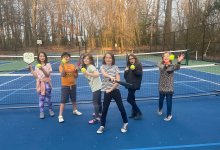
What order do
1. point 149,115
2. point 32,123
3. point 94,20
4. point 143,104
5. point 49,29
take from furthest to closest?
point 49,29 < point 94,20 < point 143,104 < point 149,115 < point 32,123

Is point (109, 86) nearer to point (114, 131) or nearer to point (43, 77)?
point (114, 131)

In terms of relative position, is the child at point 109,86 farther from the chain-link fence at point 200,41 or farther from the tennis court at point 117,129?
the chain-link fence at point 200,41

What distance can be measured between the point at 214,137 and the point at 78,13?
42.7 m

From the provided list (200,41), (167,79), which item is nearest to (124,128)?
(167,79)

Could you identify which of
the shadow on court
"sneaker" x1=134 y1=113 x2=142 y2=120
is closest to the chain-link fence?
the shadow on court

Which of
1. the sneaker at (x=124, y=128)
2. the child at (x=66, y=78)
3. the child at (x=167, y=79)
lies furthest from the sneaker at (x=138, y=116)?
the child at (x=66, y=78)

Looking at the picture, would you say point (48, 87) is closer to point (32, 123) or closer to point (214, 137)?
point (32, 123)

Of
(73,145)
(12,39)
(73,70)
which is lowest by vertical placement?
(73,145)

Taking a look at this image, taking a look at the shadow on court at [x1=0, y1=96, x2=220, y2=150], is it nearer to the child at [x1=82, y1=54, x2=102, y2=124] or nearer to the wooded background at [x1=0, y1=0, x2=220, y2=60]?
the child at [x1=82, y1=54, x2=102, y2=124]

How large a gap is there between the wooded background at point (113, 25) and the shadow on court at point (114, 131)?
15572mm

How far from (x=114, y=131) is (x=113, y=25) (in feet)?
104

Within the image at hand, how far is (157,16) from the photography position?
38.4m

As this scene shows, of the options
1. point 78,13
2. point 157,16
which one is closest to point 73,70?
point 157,16

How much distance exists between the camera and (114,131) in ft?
15.2
